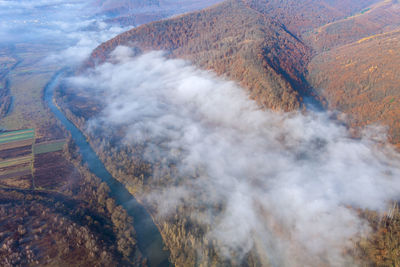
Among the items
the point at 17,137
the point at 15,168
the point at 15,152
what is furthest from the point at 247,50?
the point at 17,137

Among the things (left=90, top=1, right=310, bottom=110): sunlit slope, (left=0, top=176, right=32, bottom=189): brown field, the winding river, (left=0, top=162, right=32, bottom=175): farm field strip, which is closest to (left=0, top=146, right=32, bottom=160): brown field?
(left=0, top=162, right=32, bottom=175): farm field strip

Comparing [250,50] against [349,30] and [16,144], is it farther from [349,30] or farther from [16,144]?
[16,144]

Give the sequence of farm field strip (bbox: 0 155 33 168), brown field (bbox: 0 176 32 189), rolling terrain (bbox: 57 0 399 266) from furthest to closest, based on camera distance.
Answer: farm field strip (bbox: 0 155 33 168) → brown field (bbox: 0 176 32 189) → rolling terrain (bbox: 57 0 399 266)

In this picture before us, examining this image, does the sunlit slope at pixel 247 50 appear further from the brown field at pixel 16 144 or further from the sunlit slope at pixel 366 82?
the brown field at pixel 16 144

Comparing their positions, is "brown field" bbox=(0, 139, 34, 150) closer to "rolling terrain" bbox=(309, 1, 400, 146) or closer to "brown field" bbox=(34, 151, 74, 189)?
"brown field" bbox=(34, 151, 74, 189)

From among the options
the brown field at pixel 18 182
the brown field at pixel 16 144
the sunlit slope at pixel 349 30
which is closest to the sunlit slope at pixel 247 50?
the sunlit slope at pixel 349 30

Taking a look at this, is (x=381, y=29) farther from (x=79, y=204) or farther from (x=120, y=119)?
(x=79, y=204)

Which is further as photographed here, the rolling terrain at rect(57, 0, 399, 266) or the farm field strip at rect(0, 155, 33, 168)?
the farm field strip at rect(0, 155, 33, 168)

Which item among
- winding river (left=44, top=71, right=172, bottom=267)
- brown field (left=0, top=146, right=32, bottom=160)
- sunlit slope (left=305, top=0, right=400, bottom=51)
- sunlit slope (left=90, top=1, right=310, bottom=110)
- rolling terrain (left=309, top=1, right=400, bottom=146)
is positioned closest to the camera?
winding river (left=44, top=71, right=172, bottom=267)
